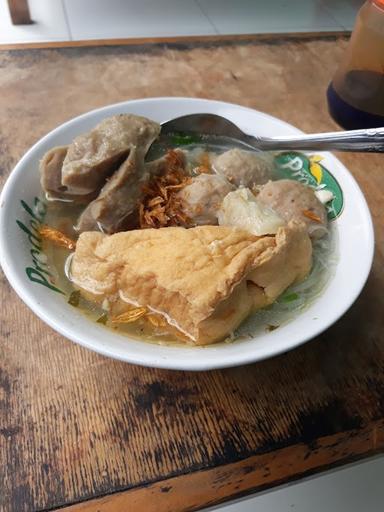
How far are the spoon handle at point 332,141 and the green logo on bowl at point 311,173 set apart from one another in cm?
5

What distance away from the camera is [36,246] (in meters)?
0.83

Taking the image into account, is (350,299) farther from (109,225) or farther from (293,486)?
(109,225)

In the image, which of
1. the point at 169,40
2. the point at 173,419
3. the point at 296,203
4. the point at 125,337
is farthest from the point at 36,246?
the point at 169,40

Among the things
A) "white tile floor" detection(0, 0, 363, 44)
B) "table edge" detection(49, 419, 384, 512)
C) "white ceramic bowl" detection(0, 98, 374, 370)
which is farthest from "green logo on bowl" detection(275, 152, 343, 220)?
"white tile floor" detection(0, 0, 363, 44)

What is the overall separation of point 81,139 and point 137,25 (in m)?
1.59

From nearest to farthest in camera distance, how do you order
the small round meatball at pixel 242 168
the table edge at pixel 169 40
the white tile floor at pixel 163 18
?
the small round meatball at pixel 242 168 → the table edge at pixel 169 40 → the white tile floor at pixel 163 18

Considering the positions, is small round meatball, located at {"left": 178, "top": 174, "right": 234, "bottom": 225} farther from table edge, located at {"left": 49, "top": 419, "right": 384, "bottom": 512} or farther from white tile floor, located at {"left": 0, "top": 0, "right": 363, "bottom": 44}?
white tile floor, located at {"left": 0, "top": 0, "right": 363, "bottom": 44}

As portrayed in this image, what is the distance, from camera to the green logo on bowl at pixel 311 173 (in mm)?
940

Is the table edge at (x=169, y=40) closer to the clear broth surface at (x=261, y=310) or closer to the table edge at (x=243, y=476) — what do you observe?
the clear broth surface at (x=261, y=310)

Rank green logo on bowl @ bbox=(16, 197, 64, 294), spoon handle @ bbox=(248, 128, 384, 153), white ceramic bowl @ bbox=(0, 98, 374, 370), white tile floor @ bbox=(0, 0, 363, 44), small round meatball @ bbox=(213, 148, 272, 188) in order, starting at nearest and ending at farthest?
1. white ceramic bowl @ bbox=(0, 98, 374, 370)
2. green logo on bowl @ bbox=(16, 197, 64, 294)
3. spoon handle @ bbox=(248, 128, 384, 153)
4. small round meatball @ bbox=(213, 148, 272, 188)
5. white tile floor @ bbox=(0, 0, 363, 44)

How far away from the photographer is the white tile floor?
2.16 meters

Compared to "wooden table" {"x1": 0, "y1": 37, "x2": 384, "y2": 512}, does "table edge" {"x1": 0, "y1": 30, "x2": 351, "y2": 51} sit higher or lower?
higher

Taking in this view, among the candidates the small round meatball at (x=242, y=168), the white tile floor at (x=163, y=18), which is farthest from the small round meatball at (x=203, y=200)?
the white tile floor at (x=163, y=18)

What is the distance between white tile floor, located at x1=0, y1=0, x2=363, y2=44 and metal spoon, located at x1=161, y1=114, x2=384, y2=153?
4.26 feet
